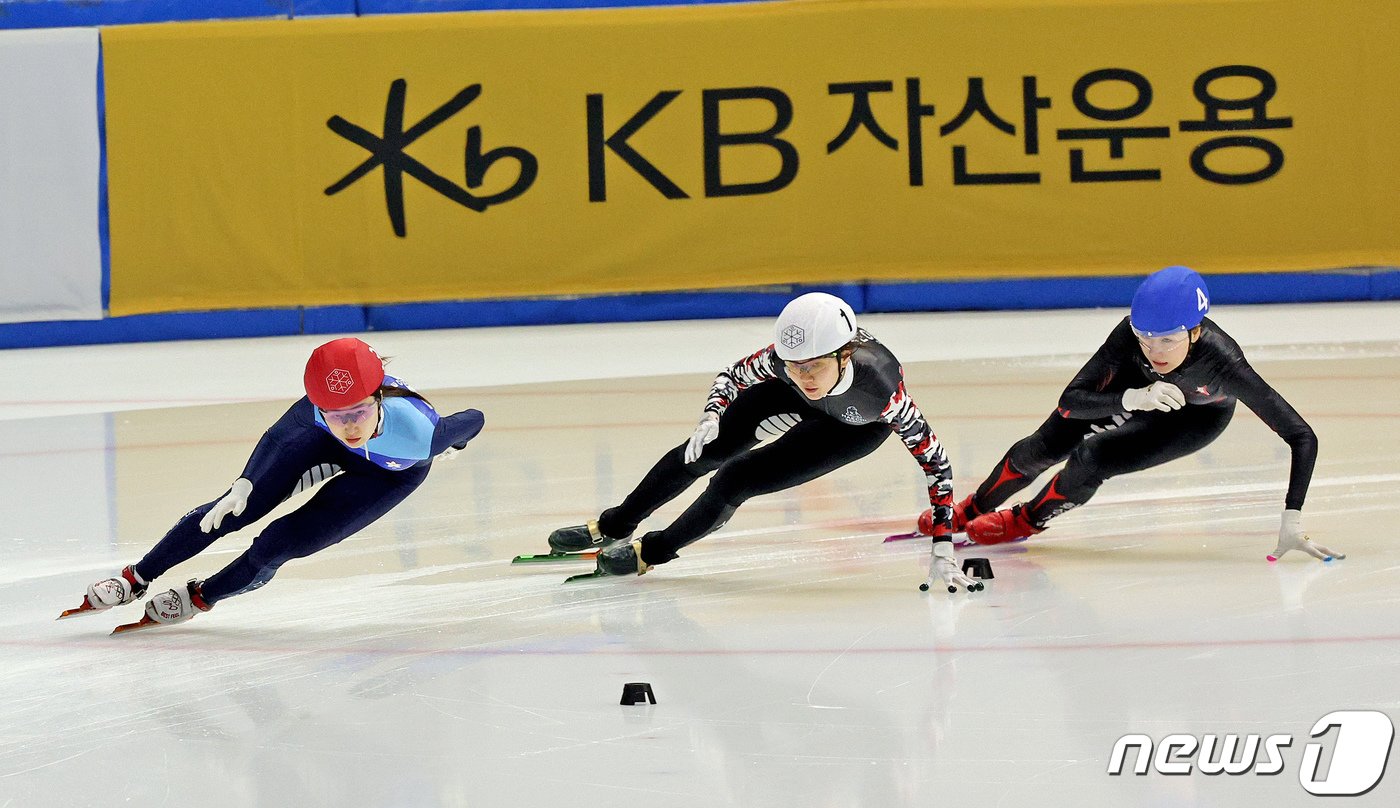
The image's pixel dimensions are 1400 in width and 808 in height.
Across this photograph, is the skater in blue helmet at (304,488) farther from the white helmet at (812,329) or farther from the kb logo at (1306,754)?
the kb logo at (1306,754)

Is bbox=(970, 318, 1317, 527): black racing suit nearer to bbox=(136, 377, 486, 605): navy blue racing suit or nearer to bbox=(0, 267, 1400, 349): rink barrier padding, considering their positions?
bbox=(136, 377, 486, 605): navy blue racing suit

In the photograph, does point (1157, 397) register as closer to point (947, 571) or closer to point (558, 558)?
point (947, 571)

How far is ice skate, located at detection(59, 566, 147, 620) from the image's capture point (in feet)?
13.6

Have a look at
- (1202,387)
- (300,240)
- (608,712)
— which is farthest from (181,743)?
(300,240)

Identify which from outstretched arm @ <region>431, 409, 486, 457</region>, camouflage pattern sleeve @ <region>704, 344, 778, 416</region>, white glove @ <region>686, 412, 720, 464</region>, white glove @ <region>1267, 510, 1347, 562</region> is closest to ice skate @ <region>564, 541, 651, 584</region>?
white glove @ <region>686, 412, 720, 464</region>

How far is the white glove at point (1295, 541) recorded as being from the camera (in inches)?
174

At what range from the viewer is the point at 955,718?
3.28 meters

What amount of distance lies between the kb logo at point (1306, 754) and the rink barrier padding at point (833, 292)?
23.8 ft

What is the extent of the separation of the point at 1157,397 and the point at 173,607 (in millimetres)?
2555

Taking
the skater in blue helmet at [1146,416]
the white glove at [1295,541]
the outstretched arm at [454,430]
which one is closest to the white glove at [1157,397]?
the skater in blue helmet at [1146,416]

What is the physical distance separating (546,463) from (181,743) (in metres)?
2.86

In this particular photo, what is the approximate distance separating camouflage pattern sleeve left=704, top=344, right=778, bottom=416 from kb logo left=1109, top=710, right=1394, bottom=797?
5.05ft

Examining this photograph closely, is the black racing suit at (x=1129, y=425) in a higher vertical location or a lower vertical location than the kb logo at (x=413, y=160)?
lower

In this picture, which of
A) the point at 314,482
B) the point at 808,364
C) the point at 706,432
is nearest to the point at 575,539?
the point at 706,432
